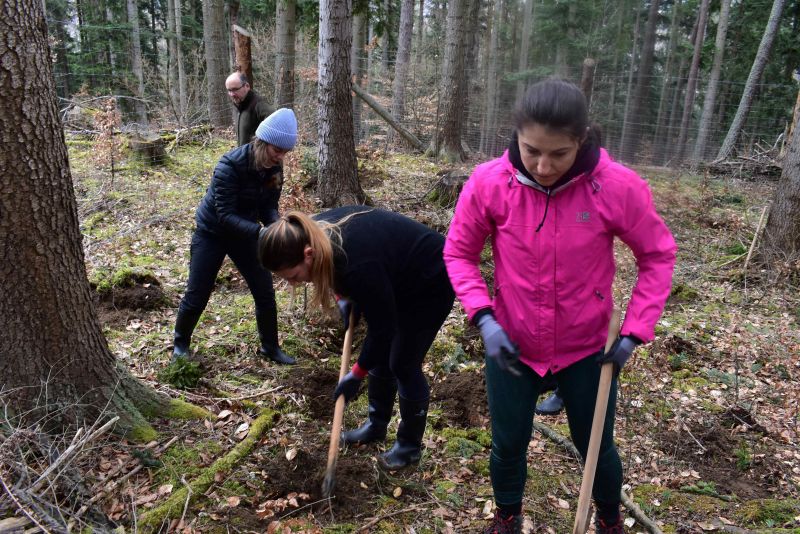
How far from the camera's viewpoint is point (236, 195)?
139 inches

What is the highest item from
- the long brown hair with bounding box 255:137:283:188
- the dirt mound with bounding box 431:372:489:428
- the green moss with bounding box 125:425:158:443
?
the long brown hair with bounding box 255:137:283:188

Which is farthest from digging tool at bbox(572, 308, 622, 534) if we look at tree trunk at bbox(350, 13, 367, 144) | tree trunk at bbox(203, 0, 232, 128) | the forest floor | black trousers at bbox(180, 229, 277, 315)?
tree trunk at bbox(203, 0, 232, 128)

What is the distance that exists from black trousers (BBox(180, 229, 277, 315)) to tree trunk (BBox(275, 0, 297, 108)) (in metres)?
6.87

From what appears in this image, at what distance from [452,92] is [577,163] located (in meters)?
9.80

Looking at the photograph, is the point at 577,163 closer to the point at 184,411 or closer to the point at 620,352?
the point at 620,352

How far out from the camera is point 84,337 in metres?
2.70

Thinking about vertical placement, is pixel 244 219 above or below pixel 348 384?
above

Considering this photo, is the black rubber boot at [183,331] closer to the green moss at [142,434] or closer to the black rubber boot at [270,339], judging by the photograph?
the black rubber boot at [270,339]

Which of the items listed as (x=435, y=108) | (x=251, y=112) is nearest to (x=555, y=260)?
(x=251, y=112)

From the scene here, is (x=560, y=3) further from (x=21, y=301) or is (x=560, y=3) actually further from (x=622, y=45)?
(x=21, y=301)

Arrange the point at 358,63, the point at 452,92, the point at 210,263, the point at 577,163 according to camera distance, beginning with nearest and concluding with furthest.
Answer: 1. the point at 577,163
2. the point at 210,263
3. the point at 452,92
4. the point at 358,63

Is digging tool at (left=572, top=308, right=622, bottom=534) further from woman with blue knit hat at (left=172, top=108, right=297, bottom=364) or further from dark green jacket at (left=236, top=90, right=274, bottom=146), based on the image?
dark green jacket at (left=236, top=90, right=274, bottom=146)

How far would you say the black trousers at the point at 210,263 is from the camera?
3.74m

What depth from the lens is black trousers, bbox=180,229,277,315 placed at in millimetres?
3744
